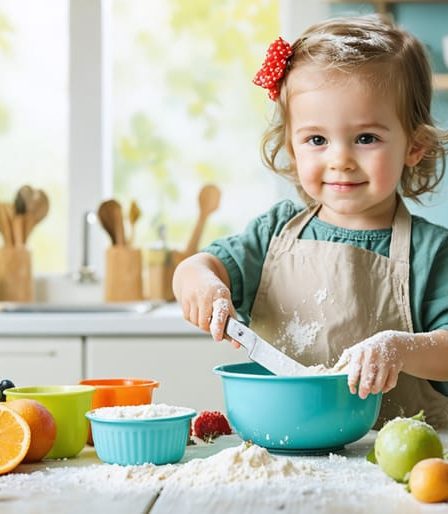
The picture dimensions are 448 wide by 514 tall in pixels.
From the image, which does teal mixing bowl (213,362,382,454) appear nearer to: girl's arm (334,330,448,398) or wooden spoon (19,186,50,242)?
girl's arm (334,330,448,398)

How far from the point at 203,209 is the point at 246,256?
5.38 ft

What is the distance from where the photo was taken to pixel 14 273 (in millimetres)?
3422

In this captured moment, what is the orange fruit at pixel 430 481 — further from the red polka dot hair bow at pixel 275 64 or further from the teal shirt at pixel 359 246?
the red polka dot hair bow at pixel 275 64

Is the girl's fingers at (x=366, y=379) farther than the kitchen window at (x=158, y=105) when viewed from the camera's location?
No

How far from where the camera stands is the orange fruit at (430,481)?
1105 millimetres

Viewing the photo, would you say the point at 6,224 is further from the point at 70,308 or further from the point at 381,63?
the point at 381,63

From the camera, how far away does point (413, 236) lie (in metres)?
1.82

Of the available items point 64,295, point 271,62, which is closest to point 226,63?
point 64,295

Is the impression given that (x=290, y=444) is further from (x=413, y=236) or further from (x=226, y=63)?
(x=226, y=63)

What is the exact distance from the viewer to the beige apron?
176 centimetres

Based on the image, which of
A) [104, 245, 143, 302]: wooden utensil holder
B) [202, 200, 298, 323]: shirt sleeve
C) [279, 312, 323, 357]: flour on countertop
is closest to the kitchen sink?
[104, 245, 143, 302]: wooden utensil holder

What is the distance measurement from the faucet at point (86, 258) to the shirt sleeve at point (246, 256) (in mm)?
1635

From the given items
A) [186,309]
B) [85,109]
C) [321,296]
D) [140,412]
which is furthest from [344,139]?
[85,109]

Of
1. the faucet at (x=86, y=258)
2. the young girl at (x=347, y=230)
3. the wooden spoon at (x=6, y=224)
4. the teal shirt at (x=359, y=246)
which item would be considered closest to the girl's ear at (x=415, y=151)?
the young girl at (x=347, y=230)
